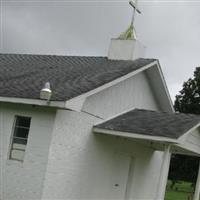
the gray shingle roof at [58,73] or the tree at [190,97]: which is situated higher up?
the tree at [190,97]

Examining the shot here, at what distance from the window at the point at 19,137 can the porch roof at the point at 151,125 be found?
2202 mm

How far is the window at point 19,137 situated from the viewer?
15.1 metres

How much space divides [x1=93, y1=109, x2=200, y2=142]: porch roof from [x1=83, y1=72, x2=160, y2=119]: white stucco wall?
0.35 m

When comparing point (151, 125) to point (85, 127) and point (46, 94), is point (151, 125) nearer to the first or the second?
point (85, 127)

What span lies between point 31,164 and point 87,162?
7.14 ft

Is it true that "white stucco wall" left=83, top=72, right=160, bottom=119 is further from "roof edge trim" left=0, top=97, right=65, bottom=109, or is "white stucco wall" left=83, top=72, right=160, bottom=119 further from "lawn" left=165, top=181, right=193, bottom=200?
"lawn" left=165, top=181, right=193, bottom=200

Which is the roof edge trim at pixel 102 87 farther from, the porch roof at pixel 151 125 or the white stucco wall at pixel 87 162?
the porch roof at pixel 151 125

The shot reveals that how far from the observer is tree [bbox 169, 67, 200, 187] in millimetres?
44906

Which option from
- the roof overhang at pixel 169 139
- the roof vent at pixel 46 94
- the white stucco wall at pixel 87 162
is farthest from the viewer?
the white stucco wall at pixel 87 162

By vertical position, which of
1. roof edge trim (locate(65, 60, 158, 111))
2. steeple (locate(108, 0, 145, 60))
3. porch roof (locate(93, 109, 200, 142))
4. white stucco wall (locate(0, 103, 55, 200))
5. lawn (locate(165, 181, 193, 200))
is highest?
steeple (locate(108, 0, 145, 60))

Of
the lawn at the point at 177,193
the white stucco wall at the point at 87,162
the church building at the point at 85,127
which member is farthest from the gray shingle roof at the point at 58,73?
the lawn at the point at 177,193

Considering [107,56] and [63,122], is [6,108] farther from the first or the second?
[107,56]

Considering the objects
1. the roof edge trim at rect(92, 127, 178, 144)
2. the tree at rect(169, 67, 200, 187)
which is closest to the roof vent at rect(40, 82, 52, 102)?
the roof edge trim at rect(92, 127, 178, 144)

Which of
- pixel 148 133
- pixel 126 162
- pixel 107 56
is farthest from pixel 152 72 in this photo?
pixel 148 133
